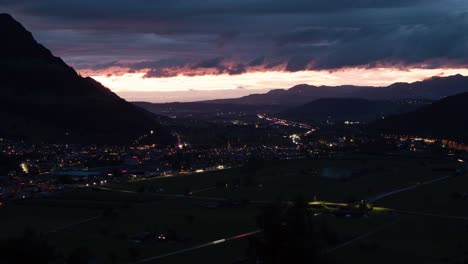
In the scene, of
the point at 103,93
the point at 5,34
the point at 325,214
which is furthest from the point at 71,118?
the point at 325,214

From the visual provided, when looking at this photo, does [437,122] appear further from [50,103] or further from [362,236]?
[362,236]

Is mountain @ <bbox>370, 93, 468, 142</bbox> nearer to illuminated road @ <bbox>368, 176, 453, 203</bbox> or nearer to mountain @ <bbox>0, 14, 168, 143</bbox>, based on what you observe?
mountain @ <bbox>0, 14, 168, 143</bbox>

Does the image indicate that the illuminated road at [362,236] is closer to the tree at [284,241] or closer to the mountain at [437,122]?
the tree at [284,241]

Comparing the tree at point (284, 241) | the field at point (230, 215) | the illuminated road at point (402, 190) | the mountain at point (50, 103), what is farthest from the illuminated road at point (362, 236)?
the mountain at point (50, 103)

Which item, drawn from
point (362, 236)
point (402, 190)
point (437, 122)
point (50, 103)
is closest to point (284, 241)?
point (362, 236)

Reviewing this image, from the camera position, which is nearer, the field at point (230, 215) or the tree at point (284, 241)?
the tree at point (284, 241)
